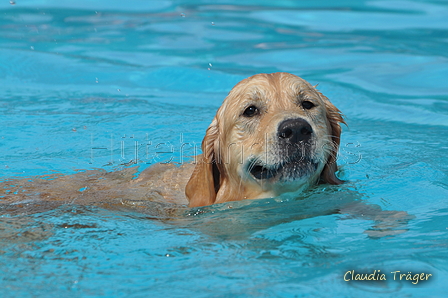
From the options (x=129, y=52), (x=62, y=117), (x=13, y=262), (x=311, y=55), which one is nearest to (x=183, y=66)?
(x=129, y=52)

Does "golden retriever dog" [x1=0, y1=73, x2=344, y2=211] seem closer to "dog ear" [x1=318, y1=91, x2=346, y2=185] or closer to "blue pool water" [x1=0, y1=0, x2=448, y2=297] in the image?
"dog ear" [x1=318, y1=91, x2=346, y2=185]

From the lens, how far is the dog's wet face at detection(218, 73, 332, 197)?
14.6 ft

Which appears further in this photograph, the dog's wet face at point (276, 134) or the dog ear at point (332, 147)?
the dog ear at point (332, 147)

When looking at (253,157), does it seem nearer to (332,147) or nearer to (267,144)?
(267,144)

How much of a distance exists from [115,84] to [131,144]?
2.80 metres

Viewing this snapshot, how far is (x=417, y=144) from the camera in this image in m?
7.00

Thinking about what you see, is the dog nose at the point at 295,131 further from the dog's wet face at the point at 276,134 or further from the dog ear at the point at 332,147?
the dog ear at the point at 332,147

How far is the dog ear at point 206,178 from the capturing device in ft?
16.6

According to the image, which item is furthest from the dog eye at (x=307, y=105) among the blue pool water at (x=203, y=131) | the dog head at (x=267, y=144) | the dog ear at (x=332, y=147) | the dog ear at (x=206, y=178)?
the dog ear at (x=206, y=178)

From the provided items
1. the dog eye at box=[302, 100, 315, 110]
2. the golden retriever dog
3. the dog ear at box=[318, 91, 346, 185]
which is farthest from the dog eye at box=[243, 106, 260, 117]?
the dog ear at box=[318, 91, 346, 185]

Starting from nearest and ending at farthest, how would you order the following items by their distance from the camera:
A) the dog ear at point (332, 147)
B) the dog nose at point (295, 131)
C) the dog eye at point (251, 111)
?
the dog nose at point (295, 131)
the dog eye at point (251, 111)
the dog ear at point (332, 147)

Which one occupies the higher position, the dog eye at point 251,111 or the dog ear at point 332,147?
the dog eye at point 251,111

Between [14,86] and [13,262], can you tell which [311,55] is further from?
[13,262]

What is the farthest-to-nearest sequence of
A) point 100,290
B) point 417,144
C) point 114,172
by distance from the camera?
point 417,144
point 114,172
point 100,290
